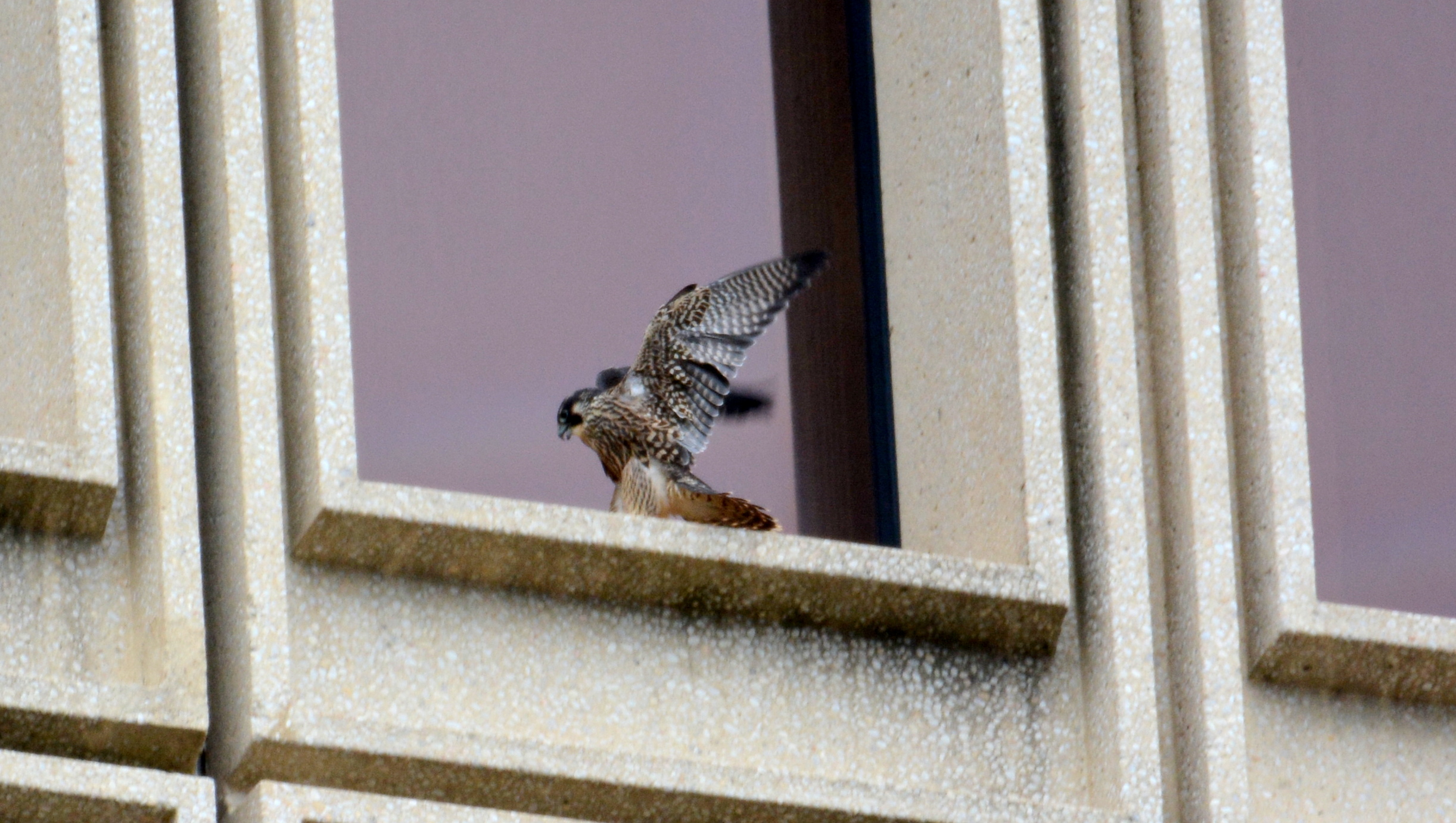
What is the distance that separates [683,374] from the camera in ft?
21.0

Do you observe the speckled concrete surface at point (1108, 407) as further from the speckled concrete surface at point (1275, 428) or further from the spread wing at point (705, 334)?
the spread wing at point (705, 334)

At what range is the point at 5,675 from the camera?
184 inches

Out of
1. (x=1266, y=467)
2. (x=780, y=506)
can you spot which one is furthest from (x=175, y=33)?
(x=1266, y=467)

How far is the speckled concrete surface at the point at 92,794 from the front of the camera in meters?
4.58

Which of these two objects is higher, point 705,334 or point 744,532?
point 705,334

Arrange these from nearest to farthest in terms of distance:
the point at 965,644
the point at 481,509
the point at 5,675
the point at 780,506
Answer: the point at 5,675, the point at 481,509, the point at 965,644, the point at 780,506

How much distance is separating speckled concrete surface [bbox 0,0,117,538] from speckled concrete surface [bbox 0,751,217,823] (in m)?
0.45

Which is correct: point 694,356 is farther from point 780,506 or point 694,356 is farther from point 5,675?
point 5,675

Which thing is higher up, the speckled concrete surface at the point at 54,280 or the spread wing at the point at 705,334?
the speckled concrete surface at the point at 54,280

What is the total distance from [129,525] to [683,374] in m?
1.75

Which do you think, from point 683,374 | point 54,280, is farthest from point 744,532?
point 54,280

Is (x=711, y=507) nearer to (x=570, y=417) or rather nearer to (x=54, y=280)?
(x=570, y=417)

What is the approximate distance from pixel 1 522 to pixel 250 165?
774 millimetres

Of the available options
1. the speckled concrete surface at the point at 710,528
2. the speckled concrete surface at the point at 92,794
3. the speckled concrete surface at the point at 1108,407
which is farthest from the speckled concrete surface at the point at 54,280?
the speckled concrete surface at the point at 1108,407
